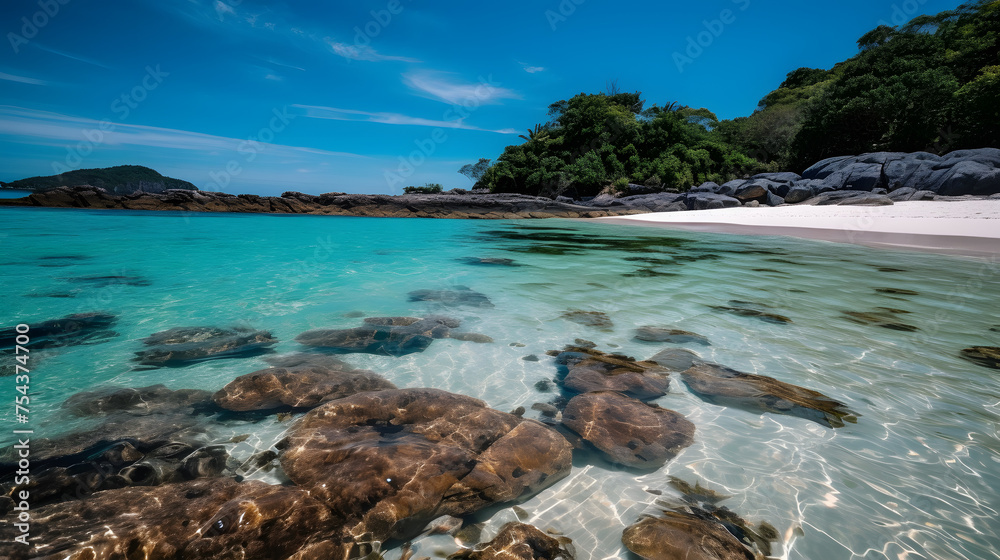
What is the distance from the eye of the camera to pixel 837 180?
24.3 meters

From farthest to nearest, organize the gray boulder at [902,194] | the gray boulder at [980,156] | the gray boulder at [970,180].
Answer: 1. the gray boulder at [980,156]
2. the gray boulder at [902,194]
3. the gray boulder at [970,180]

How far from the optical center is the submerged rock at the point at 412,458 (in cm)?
194

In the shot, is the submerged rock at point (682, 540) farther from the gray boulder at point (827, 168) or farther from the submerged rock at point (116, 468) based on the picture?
the gray boulder at point (827, 168)

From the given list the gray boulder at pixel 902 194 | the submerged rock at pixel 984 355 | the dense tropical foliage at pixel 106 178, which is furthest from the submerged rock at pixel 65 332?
the dense tropical foliage at pixel 106 178

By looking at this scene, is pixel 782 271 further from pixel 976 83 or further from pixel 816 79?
pixel 816 79

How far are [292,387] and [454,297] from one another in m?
3.42

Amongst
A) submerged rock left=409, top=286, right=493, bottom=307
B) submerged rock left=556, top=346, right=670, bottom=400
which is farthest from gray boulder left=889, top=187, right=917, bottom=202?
submerged rock left=556, top=346, right=670, bottom=400

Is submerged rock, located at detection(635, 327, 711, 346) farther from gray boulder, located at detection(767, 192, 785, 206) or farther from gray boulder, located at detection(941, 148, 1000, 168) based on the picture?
gray boulder, located at detection(941, 148, 1000, 168)

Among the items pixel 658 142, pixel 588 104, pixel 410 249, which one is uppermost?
pixel 588 104

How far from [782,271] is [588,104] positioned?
3502 cm

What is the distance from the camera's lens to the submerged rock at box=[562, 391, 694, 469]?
2.46 m

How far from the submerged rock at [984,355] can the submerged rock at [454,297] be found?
5.01 metres

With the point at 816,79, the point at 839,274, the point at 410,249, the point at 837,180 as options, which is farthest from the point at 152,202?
the point at 816,79

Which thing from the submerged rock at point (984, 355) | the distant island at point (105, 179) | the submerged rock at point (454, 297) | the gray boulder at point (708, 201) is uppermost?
the distant island at point (105, 179)
